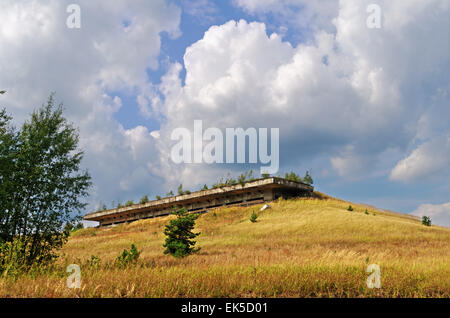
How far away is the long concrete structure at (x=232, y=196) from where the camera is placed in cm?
4400

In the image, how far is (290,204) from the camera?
1597 inches

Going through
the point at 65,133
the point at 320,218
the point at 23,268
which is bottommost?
the point at 23,268

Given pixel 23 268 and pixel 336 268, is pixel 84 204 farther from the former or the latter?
pixel 336 268

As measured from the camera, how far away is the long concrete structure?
44.0m

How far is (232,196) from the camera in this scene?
157ft

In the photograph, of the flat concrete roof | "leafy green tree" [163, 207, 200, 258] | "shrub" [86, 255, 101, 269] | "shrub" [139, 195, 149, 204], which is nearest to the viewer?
"shrub" [86, 255, 101, 269]

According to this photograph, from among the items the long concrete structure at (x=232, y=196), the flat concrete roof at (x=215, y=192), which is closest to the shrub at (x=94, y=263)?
the long concrete structure at (x=232, y=196)

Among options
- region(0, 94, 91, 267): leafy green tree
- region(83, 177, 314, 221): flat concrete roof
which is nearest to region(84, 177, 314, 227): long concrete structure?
region(83, 177, 314, 221): flat concrete roof

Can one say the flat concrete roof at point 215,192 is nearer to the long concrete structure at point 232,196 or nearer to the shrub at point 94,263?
the long concrete structure at point 232,196

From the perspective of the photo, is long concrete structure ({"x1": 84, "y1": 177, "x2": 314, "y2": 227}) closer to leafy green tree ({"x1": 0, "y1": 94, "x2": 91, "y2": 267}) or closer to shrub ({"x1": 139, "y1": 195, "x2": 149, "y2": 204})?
shrub ({"x1": 139, "y1": 195, "x2": 149, "y2": 204})

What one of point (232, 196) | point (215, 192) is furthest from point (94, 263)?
point (232, 196)

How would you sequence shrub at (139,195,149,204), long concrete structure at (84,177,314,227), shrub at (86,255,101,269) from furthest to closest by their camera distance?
shrub at (139,195,149,204)
long concrete structure at (84,177,314,227)
shrub at (86,255,101,269)
